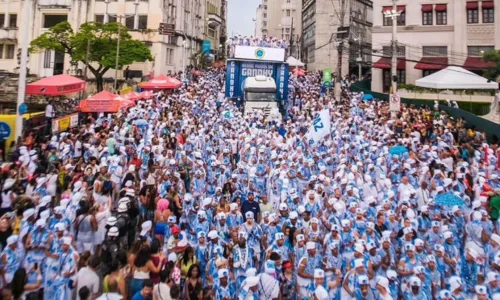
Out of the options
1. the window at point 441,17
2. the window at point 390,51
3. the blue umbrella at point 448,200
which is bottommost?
the blue umbrella at point 448,200

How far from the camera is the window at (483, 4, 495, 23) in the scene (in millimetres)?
38278

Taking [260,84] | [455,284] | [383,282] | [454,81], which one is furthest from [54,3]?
[455,284]

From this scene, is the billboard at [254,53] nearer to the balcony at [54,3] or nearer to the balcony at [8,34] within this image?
the balcony at [54,3]

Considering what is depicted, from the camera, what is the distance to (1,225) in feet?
23.0

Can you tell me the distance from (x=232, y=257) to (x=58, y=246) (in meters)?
2.78

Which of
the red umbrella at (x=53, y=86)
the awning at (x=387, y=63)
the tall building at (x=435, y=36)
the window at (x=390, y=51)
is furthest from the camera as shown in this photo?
the window at (x=390, y=51)

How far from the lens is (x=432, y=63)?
39.2 meters

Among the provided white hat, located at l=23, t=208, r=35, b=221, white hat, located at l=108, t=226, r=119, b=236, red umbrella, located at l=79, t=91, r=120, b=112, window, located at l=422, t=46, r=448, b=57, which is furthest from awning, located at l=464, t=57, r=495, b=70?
white hat, located at l=23, t=208, r=35, b=221

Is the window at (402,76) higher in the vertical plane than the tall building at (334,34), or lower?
lower

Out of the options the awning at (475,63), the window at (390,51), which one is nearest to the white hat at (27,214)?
the awning at (475,63)

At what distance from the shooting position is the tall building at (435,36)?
127 ft

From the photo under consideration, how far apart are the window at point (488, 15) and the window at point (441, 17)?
3.23 meters

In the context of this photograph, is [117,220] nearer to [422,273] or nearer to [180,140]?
[422,273]

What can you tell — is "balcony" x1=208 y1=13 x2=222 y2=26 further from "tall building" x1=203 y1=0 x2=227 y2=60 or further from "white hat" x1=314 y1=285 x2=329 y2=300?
"white hat" x1=314 y1=285 x2=329 y2=300
